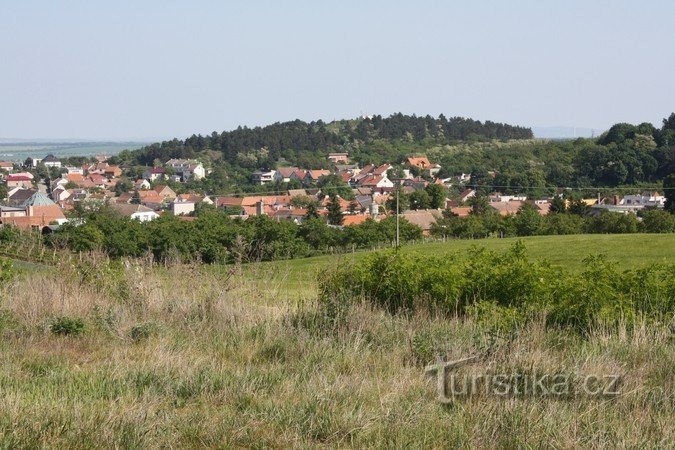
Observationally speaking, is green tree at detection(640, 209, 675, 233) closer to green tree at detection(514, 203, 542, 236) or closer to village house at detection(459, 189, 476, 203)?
green tree at detection(514, 203, 542, 236)

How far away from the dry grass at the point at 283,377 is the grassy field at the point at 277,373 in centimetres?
1

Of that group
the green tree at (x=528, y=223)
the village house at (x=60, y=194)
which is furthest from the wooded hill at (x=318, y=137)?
the green tree at (x=528, y=223)

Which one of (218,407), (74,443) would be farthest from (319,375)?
(74,443)

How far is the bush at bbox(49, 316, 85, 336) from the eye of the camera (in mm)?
6582

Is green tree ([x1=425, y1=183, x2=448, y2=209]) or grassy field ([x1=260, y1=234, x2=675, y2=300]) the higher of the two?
grassy field ([x1=260, y1=234, x2=675, y2=300])

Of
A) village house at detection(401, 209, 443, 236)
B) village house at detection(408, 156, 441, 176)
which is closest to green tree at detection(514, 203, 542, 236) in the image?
village house at detection(401, 209, 443, 236)

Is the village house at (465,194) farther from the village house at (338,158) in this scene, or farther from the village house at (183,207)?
the village house at (338,158)

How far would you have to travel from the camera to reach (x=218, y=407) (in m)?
4.51

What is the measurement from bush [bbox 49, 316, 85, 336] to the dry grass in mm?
78

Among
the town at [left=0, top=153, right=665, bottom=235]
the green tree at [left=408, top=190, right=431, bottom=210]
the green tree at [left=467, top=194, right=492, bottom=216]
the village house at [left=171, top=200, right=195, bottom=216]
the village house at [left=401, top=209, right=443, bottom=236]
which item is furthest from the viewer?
the village house at [left=171, top=200, right=195, bottom=216]

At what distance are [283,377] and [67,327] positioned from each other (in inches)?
→ 97.9

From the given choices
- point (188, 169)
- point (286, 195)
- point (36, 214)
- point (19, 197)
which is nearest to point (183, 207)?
point (286, 195)

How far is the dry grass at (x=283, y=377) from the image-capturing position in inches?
156

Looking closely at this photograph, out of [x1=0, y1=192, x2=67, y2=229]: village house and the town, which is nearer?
[x1=0, y1=192, x2=67, y2=229]: village house
